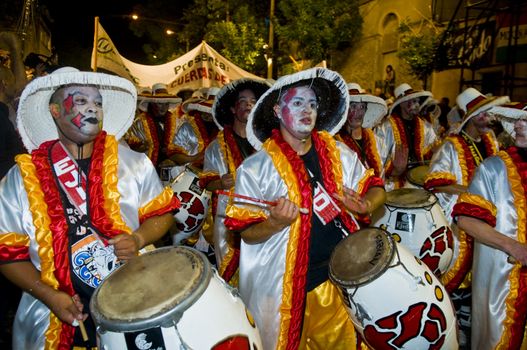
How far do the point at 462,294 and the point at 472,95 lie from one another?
206cm

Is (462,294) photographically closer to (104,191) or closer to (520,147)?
(520,147)

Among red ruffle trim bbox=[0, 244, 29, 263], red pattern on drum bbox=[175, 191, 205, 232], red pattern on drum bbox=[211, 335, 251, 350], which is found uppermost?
red ruffle trim bbox=[0, 244, 29, 263]

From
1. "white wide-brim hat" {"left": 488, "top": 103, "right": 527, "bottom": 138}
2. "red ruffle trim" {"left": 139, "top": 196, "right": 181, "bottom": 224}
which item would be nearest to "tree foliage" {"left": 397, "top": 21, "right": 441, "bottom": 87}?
"white wide-brim hat" {"left": 488, "top": 103, "right": 527, "bottom": 138}

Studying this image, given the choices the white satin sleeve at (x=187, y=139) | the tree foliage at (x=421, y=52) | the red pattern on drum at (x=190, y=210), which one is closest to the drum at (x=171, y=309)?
the red pattern on drum at (x=190, y=210)

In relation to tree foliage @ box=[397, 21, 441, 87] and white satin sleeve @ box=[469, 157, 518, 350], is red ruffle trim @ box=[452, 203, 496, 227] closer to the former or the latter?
white satin sleeve @ box=[469, 157, 518, 350]

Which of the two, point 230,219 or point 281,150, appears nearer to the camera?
point 230,219

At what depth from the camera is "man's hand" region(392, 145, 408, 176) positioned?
20.6 feet

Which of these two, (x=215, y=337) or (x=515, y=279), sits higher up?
(x=215, y=337)

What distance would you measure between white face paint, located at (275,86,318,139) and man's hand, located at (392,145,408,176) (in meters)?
3.50

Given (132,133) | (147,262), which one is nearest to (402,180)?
(132,133)

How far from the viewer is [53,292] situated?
2.28m

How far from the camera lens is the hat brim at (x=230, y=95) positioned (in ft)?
15.3

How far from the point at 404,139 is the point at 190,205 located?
3152 millimetres

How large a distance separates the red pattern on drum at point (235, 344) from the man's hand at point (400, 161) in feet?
15.4
